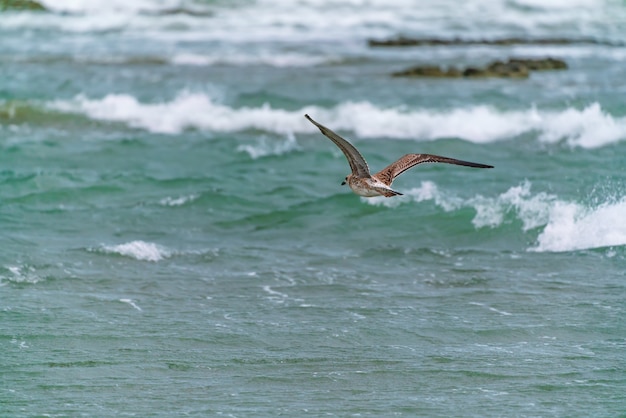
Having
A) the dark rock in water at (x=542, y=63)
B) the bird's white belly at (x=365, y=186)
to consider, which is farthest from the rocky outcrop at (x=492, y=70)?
the bird's white belly at (x=365, y=186)

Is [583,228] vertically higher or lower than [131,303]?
higher

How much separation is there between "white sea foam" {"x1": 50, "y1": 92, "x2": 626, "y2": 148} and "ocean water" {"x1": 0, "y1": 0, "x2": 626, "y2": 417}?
74 millimetres

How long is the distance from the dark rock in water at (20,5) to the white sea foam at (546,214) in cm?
2963

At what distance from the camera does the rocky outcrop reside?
26266 millimetres

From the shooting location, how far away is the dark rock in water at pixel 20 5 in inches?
1623

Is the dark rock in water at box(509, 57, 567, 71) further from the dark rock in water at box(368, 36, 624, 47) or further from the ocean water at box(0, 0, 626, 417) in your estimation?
the dark rock in water at box(368, 36, 624, 47)

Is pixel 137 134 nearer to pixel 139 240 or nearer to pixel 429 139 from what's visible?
pixel 429 139

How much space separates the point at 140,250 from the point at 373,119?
9388 mm

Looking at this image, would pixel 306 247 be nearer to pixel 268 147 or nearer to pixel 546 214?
pixel 546 214

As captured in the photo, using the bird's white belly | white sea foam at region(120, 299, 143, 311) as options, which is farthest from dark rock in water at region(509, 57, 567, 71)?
the bird's white belly

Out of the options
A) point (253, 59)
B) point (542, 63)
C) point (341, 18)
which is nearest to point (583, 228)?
point (542, 63)

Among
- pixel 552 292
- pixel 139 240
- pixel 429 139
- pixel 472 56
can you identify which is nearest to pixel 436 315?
pixel 552 292

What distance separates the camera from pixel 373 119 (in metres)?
20.6

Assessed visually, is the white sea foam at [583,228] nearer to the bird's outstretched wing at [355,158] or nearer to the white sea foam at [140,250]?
the white sea foam at [140,250]
